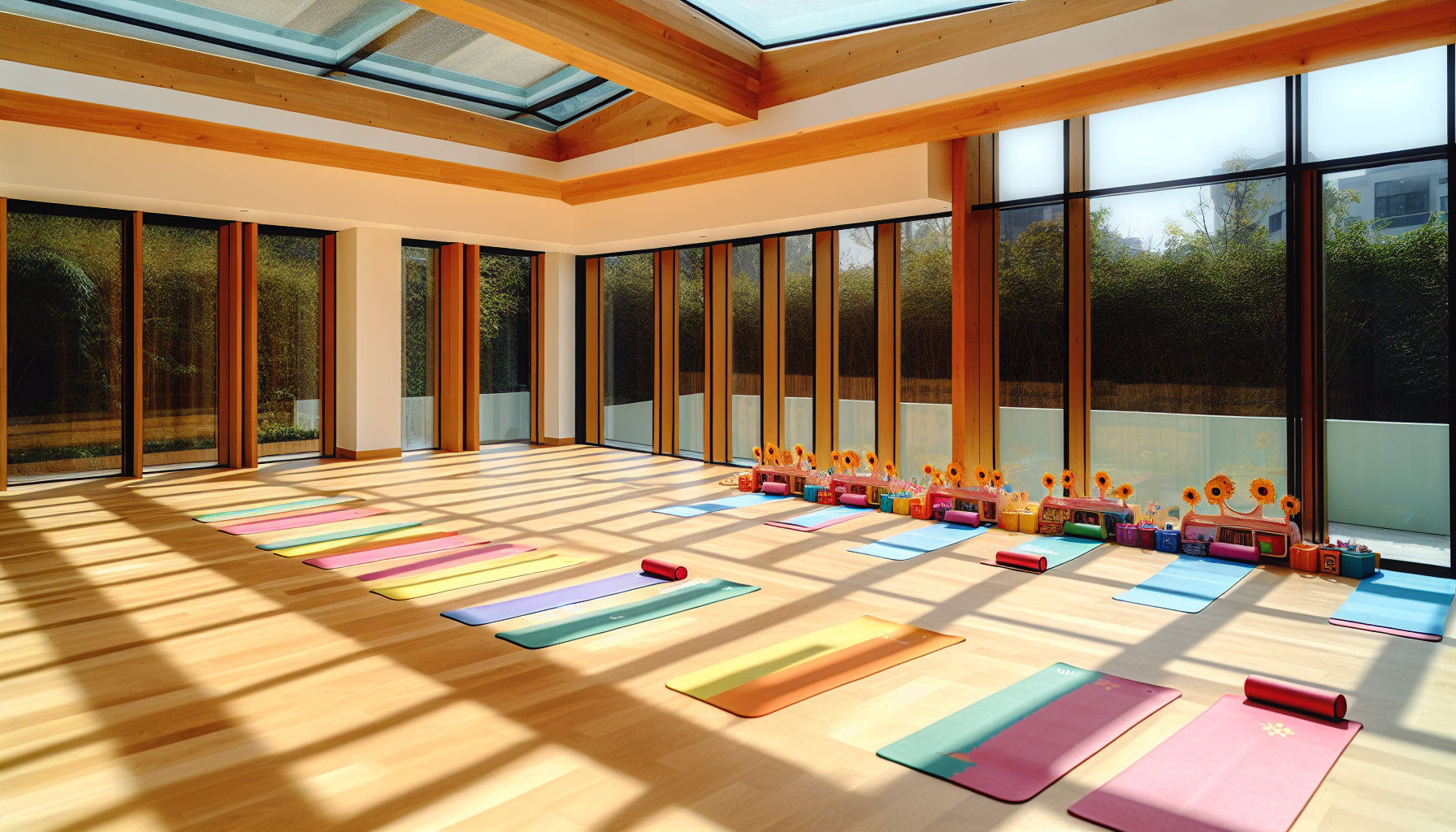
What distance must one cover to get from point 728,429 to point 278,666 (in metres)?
7.13

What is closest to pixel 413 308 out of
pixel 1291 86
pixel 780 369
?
pixel 780 369

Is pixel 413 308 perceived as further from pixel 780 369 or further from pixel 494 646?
pixel 494 646

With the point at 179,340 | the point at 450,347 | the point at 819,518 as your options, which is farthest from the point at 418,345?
the point at 819,518

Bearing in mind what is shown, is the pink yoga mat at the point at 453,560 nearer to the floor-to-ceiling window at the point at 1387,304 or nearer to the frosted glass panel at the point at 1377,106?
the floor-to-ceiling window at the point at 1387,304

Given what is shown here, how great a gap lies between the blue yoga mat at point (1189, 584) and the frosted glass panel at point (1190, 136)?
2.91m

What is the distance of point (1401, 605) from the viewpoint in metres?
4.96

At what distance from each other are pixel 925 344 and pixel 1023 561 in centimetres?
321

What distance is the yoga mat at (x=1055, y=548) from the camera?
605 cm

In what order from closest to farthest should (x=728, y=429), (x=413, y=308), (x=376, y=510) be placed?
1. (x=376, y=510)
2. (x=728, y=429)
3. (x=413, y=308)

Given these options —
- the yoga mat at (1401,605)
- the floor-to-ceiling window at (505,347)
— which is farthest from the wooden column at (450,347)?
the yoga mat at (1401,605)

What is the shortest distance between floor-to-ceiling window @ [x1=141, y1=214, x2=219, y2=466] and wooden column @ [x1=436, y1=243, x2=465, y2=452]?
2640 millimetres

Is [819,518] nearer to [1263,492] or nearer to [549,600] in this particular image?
[549,600]

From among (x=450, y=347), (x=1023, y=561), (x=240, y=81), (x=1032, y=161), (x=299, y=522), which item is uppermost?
(x=240, y=81)

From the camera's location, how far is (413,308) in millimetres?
11461
